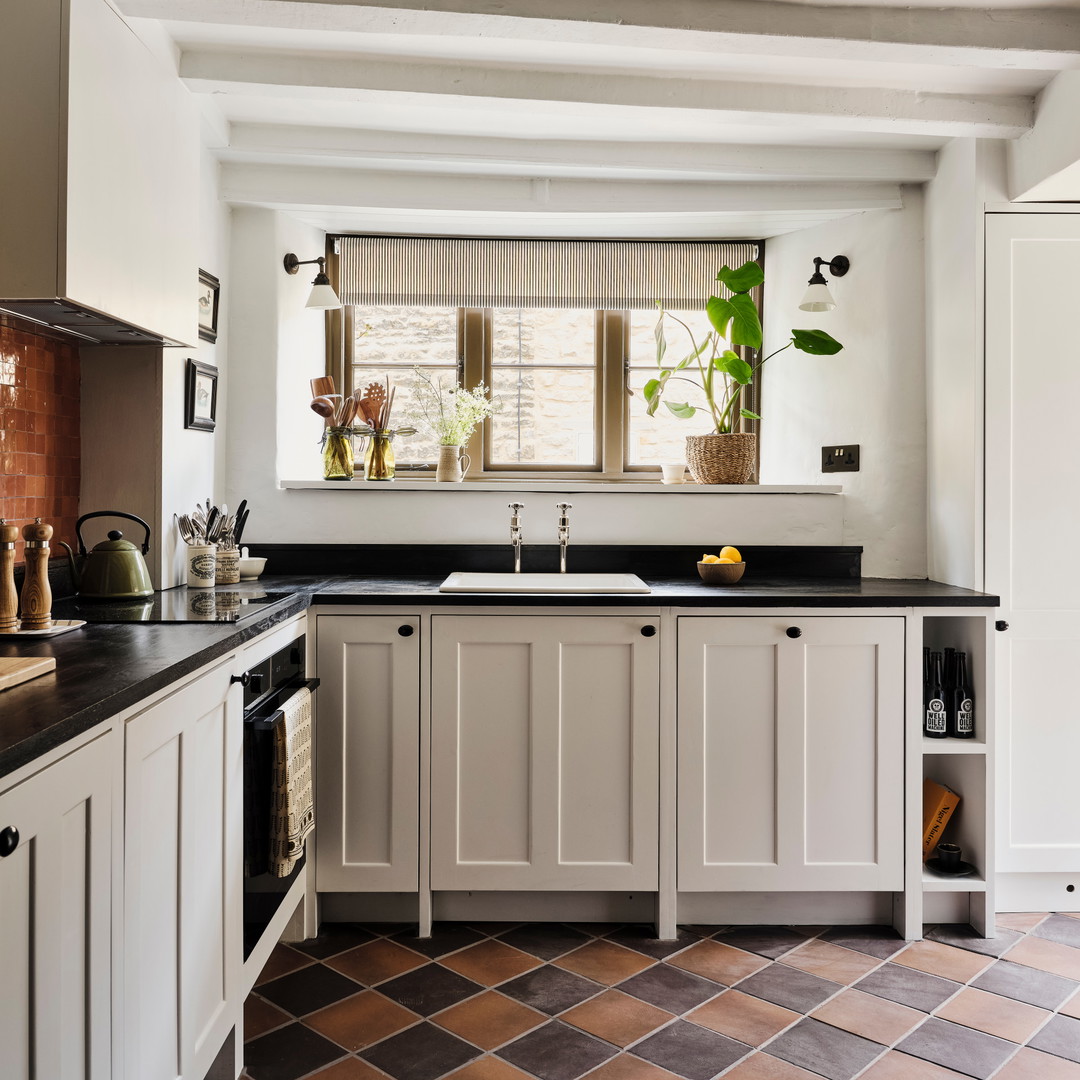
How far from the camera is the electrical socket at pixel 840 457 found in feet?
10.6

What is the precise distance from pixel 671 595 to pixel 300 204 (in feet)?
5.96

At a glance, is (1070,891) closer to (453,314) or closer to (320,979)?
(320,979)

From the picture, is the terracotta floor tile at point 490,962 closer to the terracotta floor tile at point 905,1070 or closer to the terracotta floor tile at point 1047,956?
the terracotta floor tile at point 905,1070

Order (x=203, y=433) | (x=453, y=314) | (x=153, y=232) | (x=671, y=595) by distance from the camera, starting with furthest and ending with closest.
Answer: (x=453, y=314), (x=203, y=433), (x=671, y=595), (x=153, y=232)

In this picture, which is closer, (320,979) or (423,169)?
(320,979)

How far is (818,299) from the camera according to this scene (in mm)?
3211

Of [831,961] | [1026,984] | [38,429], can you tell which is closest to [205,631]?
[38,429]

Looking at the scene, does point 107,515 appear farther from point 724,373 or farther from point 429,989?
point 724,373

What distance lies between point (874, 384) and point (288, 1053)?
267 cm

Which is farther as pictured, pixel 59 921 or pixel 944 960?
pixel 944 960

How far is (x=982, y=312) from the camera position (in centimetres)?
278

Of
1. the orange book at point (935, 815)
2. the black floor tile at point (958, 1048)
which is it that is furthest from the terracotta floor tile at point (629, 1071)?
the orange book at point (935, 815)

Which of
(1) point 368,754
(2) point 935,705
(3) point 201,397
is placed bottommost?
(1) point 368,754

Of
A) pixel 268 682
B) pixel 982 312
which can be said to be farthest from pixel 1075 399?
pixel 268 682
